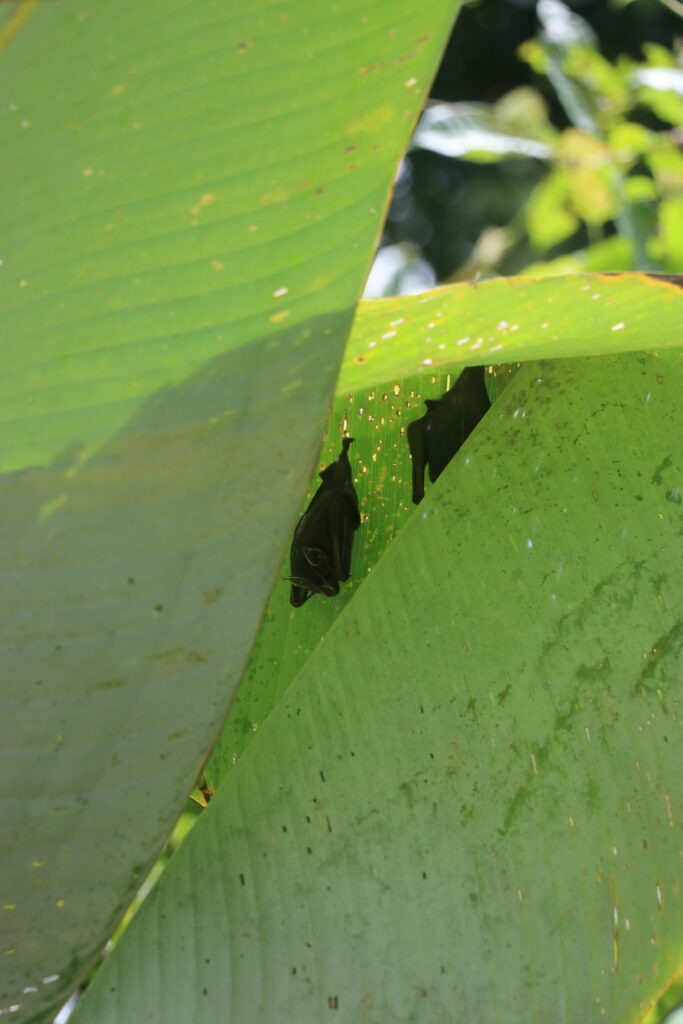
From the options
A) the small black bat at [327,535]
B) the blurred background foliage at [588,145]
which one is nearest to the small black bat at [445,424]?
the small black bat at [327,535]

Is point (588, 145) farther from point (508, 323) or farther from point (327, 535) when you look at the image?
point (508, 323)

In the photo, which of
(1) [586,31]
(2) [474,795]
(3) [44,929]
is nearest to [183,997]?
(3) [44,929]

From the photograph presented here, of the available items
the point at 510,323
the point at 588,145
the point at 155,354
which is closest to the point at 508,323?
the point at 510,323

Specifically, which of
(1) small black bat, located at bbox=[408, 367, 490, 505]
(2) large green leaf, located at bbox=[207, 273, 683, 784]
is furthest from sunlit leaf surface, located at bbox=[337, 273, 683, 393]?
(1) small black bat, located at bbox=[408, 367, 490, 505]

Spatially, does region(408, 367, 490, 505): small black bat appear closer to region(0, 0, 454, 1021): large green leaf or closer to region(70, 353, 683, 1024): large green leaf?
region(70, 353, 683, 1024): large green leaf

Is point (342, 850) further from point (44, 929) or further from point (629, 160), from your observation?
point (629, 160)

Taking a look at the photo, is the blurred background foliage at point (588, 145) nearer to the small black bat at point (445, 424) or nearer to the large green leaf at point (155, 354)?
the small black bat at point (445, 424)
